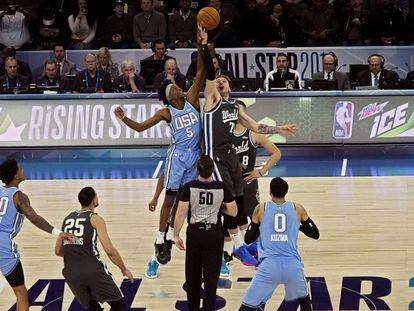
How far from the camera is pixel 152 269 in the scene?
11.8 metres

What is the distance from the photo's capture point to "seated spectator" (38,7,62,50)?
22203 mm

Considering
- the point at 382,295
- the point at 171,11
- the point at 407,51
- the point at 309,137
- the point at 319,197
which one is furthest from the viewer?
the point at 171,11

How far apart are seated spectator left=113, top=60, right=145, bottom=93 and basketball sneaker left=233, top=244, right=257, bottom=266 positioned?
321 inches

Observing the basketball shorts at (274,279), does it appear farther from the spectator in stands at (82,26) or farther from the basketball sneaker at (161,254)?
the spectator in stands at (82,26)

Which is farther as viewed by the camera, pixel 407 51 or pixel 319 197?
pixel 407 51

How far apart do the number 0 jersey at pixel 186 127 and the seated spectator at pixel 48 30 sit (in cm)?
1150

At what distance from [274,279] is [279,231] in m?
0.45

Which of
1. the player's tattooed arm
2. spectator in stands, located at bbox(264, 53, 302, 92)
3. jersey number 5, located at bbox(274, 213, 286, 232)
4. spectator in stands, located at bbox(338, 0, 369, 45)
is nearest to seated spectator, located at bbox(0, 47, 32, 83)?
spectator in stands, located at bbox(264, 53, 302, 92)

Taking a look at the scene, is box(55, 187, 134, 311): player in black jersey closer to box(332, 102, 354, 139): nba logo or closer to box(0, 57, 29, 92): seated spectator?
box(332, 102, 354, 139): nba logo

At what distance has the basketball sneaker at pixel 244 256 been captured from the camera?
38.2 ft

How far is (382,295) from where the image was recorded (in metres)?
10.9

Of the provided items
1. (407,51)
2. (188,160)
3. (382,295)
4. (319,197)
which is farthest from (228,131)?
(407,51)

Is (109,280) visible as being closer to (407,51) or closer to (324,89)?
(324,89)

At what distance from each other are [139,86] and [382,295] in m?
9.61
